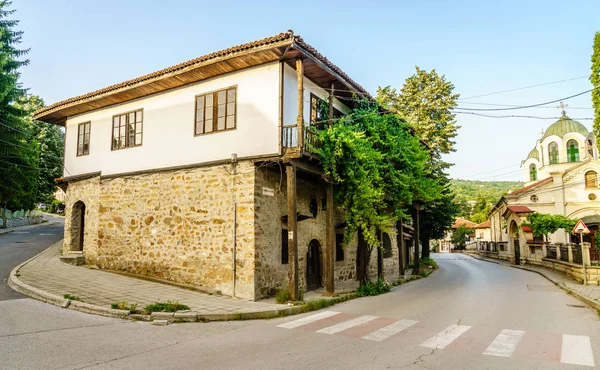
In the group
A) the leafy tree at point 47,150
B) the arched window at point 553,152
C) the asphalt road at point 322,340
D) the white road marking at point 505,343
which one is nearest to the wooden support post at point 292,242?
the asphalt road at point 322,340

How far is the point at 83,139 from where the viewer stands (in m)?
17.1

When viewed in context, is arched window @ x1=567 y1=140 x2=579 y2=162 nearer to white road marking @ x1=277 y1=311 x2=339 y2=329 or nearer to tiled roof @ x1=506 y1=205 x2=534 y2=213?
tiled roof @ x1=506 y1=205 x2=534 y2=213

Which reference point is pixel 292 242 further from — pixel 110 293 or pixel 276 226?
pixel 110 293

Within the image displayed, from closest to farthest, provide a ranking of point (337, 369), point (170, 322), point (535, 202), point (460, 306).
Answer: point (337, 369) → point (170, 322) → point (460, 306) → point (535, 202)

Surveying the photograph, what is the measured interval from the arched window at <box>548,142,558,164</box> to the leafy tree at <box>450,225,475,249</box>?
2615 centimetres

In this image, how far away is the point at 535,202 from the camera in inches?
1417

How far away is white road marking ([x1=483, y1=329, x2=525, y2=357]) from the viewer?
661 cm

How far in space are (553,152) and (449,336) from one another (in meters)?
43.9

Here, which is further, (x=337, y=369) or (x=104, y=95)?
(x=104, y=95)

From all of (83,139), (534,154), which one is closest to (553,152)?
(534,154)

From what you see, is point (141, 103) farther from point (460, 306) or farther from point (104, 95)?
point (460, 306)

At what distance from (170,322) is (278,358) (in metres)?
3.71

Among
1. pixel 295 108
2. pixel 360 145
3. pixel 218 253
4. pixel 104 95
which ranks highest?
pixel 104 95

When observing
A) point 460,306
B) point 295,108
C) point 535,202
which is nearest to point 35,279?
point 295,108
